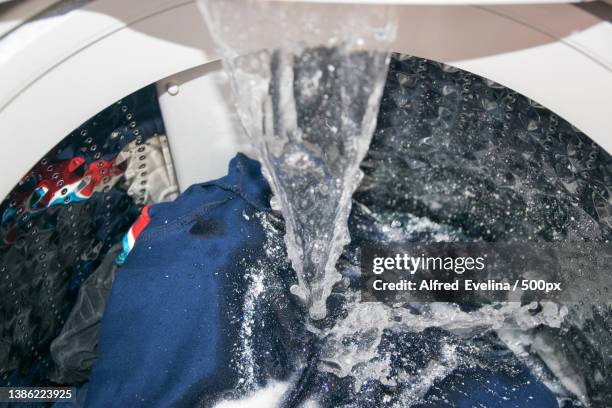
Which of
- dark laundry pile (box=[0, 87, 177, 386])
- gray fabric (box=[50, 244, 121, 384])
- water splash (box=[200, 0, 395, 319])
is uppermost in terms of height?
water splash (box=[200, 0, 395, 319])

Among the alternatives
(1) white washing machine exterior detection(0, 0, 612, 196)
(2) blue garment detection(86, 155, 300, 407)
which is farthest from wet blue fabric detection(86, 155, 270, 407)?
(1) white washing machine exterior detection(0, 0, 612, 196)

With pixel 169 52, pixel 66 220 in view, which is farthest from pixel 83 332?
pixel 169 52

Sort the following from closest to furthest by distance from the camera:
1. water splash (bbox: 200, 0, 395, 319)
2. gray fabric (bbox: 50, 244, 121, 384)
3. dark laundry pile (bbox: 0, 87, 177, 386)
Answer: water splash (bbox: 200, 0, 395, 319) → dark laundry pile (bbox: 0, 87, 177, 386) → gray fabric (bbox: 50, 244, 121, 384)

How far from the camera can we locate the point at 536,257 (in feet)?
2.68

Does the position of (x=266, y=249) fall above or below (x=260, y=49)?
below

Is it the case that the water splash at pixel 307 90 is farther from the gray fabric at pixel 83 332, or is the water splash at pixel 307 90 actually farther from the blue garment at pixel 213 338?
the gray fabric at pixel 83 332

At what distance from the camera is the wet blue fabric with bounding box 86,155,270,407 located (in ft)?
2.39

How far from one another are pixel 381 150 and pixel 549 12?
0.99ft

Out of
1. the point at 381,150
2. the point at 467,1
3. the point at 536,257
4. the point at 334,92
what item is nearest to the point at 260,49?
the point at 334,92

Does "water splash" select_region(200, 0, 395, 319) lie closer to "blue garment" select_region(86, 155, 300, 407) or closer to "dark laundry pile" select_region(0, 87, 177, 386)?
"blue garment" select_region(86, 155, 300, 407)

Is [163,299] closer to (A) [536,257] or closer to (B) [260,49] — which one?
(B) [260,49]

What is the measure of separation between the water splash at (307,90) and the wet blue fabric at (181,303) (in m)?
0.08

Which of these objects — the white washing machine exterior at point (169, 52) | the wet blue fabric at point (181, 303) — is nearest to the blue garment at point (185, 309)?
the wet blue fabric at point (181, 303)

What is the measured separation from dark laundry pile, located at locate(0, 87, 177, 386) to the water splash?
182 mm
